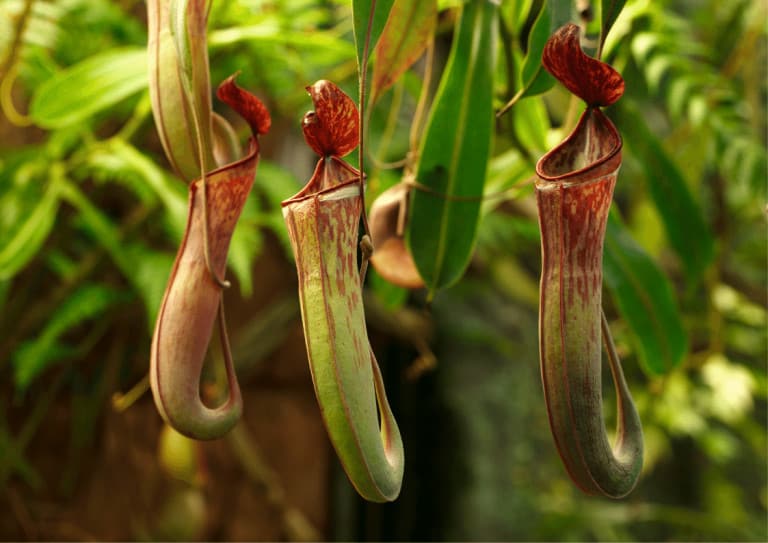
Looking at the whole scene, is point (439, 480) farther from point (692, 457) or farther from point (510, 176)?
point (510, 176)

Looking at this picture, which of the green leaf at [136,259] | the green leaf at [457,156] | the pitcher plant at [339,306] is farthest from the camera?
the green leaf at [136,259]

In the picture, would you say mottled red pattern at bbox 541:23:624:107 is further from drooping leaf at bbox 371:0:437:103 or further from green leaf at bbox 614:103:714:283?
green leaf at bbox 614:103:714:283

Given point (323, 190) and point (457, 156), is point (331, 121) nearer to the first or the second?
point (323, 190)

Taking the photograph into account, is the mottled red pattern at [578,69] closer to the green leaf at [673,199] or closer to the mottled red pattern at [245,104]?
the mottled red pattern at [245,104]

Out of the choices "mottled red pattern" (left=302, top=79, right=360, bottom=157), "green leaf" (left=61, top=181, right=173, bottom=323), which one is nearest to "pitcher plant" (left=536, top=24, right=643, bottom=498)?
"mottled red pattern" (left=302, top=79, right=360, bottom=157)

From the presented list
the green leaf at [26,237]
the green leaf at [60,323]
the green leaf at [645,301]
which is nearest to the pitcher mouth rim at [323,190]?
the green leaf at [645,301]

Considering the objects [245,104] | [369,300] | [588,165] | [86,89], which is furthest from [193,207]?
[369,300]

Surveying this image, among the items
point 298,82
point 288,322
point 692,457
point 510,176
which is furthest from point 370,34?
point 692,457

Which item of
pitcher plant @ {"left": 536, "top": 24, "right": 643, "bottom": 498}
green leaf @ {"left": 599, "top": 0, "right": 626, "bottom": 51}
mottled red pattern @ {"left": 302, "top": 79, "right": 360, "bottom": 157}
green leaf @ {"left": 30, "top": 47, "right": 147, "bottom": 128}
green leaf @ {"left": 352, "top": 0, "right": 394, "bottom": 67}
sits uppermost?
green leaf @ {"left": 352, "top": 0, "right": 394, "bottom": 67}
